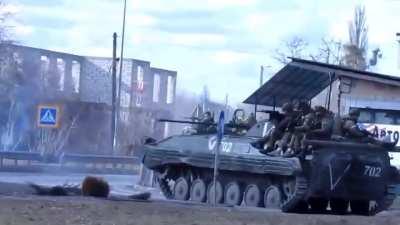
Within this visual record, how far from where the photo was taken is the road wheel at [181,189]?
94.9 feet

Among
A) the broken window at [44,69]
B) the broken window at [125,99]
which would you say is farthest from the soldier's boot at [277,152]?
the broken window at [125,99]

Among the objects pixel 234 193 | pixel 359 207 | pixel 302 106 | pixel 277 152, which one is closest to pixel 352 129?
pixel 302 106

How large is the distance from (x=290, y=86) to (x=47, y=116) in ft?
35.2

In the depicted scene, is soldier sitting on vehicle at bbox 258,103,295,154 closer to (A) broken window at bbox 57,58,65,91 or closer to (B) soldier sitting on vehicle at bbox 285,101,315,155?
(B) soldier sitting on vehicle at bbox 285,101,315,155

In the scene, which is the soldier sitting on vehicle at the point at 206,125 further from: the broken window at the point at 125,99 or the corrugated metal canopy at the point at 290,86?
the broken window at the point at 125,99

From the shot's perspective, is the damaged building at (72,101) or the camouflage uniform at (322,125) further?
the damaged building at (72,101)

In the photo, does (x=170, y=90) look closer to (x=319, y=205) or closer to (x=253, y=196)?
(x=253, y=196)

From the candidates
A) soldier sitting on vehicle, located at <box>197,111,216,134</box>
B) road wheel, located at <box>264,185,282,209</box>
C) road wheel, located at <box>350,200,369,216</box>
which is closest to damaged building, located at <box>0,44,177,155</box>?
soldier sitting on vehicle, located at <box>197,111,216,134</box>

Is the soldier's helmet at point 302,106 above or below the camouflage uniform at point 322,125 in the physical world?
above

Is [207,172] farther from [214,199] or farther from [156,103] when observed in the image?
[156,103]

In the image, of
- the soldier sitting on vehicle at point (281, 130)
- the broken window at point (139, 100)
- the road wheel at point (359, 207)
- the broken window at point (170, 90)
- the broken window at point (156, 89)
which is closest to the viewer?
the soldier sitting on vehicle at point (281, 130)

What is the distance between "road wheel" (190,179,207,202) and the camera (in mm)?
28125

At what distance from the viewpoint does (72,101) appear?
64062 millimetres

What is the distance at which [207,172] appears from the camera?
28.0m
